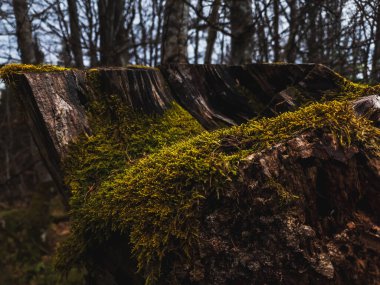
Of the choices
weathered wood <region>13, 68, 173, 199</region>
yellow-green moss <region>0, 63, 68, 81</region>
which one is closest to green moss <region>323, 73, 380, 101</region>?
weathered wood <region>13, 68, 173, 199</region>

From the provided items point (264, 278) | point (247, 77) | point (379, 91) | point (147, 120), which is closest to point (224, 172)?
point (264, 278)

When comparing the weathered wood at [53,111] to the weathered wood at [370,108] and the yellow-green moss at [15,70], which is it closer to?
the yellow-green moss at [15,70]

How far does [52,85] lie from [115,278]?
1521 mm

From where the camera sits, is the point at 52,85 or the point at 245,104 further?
the point at 245,104

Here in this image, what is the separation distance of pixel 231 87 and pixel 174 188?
1691 millimetres

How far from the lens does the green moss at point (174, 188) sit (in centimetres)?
151

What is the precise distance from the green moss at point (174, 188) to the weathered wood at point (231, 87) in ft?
2.86

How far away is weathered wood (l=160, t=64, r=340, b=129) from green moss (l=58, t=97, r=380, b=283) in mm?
872

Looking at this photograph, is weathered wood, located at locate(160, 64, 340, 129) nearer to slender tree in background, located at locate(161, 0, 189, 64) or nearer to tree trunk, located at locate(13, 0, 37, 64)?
slender tree in background, located at locate(161, 0, 189, 64)

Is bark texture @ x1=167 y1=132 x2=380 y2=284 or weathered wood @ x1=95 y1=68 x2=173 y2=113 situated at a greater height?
weathered wood @ x1=95 y1=68 x2=173 y2=113

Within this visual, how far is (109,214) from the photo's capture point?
1729 mm

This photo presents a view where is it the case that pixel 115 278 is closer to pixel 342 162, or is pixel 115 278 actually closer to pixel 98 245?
pixel 98 245

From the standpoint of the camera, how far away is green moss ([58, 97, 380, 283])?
1507mm

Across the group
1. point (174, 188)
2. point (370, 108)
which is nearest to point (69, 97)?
point (174, 188)
